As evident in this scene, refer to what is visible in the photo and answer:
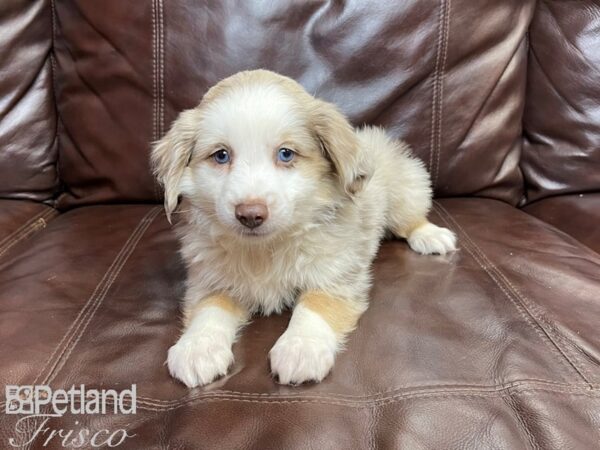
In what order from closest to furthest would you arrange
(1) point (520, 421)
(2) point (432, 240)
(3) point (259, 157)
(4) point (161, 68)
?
(1) point (520, 421), (3) point (259, 157), (2) point (432, 240), (4) point (161, 68)

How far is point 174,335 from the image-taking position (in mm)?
1362

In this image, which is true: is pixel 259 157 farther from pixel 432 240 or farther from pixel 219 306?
pixel 432 240

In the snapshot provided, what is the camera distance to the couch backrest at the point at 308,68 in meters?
2.07

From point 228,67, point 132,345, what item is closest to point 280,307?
point 132,345

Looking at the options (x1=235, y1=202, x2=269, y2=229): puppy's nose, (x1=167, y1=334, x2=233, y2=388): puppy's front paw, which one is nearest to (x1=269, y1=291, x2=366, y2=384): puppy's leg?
(x1=167, y1=334, x2=233, y2=388): puppy's front paw

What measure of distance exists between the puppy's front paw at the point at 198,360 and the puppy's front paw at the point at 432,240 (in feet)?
2.55

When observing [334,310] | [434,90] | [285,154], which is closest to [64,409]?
[334,310]

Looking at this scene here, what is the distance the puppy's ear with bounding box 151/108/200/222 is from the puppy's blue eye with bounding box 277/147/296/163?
0.24m

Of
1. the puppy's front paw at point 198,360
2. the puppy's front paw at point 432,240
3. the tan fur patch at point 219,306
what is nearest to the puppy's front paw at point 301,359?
the puppy's front paw at point 198,360

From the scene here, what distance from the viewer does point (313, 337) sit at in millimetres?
1290

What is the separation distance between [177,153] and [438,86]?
111cm

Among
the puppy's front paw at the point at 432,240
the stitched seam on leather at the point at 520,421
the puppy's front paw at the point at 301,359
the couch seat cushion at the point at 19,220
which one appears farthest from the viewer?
the couch seat cushion at the point at 19,220

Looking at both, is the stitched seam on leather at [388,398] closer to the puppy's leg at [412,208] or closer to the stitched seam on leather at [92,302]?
the stitched seam on leather at [92,302]

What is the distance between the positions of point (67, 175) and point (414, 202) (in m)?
1.35
